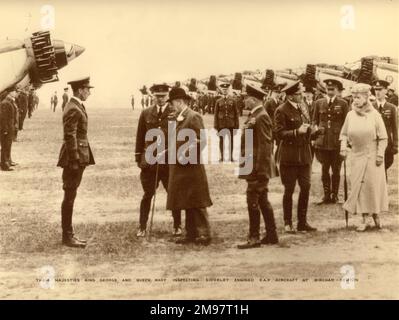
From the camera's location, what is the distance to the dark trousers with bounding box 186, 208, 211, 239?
637 cm

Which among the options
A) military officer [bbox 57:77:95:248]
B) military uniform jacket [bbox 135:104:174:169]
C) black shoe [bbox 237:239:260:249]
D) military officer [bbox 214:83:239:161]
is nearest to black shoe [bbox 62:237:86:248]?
military officer [bbox 57:77:95:248]

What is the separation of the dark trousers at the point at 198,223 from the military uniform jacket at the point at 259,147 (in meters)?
0.57

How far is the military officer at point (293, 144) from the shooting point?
6578 mm

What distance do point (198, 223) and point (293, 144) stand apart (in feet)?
4.02

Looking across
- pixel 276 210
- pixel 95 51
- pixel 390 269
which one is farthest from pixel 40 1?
pixel 390 269

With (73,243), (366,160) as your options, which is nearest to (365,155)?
(366,160)

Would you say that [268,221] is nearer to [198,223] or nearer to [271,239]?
[271,239]

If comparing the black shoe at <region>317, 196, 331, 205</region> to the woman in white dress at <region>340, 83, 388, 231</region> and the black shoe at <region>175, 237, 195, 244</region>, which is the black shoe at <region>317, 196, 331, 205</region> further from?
the black shoe at <region>175, 237, 195, 244</region>

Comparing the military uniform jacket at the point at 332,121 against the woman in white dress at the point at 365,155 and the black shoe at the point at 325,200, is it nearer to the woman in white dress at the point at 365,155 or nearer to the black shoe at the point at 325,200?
the black shoe at the point at 325,200

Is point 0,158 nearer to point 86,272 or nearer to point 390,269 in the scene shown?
point 86,272

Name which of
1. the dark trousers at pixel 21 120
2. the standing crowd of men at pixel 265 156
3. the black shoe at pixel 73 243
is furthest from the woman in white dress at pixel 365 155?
the dark trousers at pixel 21 120

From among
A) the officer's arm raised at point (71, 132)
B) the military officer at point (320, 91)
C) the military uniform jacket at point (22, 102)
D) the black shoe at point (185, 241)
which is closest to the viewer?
the officer's arm raised at point (71, 132)

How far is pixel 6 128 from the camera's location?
9555 millimetres

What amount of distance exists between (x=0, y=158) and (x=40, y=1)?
2.95m
